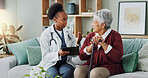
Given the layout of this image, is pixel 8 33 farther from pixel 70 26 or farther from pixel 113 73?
pixel 113 73

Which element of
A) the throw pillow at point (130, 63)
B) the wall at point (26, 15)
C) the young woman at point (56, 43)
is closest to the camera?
the throw pillow at point (130, 63)

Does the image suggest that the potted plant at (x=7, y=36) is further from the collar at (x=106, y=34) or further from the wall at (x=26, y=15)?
the collar at (x=106, y=34)

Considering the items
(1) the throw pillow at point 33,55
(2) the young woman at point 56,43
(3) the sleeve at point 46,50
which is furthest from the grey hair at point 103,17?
(1) the throw pillow at point 33,55

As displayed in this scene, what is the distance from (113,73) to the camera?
2.63 m

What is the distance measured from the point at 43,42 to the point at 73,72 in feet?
1.72

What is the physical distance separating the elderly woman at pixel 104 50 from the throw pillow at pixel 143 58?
26 centimetres

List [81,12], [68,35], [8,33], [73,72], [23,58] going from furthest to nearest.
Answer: [8,33], [81,12], [23,58], [68,35], [73,72]

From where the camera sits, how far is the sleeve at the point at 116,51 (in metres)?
2.63

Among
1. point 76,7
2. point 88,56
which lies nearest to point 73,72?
point 88,56

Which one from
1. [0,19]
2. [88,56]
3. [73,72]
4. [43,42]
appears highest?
[0,19]

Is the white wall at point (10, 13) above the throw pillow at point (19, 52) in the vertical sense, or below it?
above

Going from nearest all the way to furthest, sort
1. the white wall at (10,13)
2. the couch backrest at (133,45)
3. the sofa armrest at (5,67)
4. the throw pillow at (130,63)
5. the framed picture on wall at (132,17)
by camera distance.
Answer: the throw pillow at (130,63)
the couch backrest at (133,45)
the sofa armrest at (5,67)
the framed picture on wall at (132,17)
the white wall at (10,13)

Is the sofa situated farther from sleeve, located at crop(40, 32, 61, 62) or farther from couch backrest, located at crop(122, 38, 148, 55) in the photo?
sleeve, located at crop(40, 32, 61, 62)

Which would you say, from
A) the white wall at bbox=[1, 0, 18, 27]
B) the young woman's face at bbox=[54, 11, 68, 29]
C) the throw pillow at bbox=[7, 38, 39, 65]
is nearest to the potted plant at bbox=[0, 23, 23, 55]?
the white wall at bbox=[1, 0, 18, 27]
